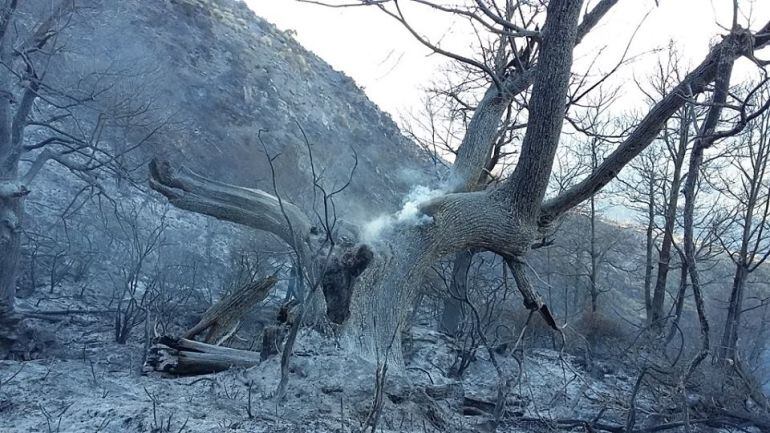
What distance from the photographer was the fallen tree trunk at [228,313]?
5676 mm

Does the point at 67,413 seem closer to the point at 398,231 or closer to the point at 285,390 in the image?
the point at 285,390

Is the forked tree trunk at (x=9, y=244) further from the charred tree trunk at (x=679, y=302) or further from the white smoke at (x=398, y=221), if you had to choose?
the charred tree trunk at (x=679, y=302)

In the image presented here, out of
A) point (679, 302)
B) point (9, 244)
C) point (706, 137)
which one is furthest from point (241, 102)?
point (706, 137)

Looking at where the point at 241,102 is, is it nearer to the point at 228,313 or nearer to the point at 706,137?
the point at 228,313

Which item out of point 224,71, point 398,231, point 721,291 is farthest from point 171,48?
point 721,291

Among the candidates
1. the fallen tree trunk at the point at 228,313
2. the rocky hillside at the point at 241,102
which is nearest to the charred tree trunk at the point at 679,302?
the fallen tree trunk at the point at 228,313

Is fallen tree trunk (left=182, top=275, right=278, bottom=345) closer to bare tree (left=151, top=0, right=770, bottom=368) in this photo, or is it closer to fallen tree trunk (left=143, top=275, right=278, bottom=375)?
fallen tree trunk (left=143, top=275, right=278, bottom=375)

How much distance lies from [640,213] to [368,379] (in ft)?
50.9

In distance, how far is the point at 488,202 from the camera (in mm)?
5008

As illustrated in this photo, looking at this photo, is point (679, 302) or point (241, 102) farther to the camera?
point (241, 102)

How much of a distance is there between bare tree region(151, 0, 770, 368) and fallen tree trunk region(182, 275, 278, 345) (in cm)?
104

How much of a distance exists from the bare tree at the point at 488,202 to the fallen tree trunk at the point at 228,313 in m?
1.04

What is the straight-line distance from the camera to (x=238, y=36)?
28.0 meters

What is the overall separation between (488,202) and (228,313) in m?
2.89
